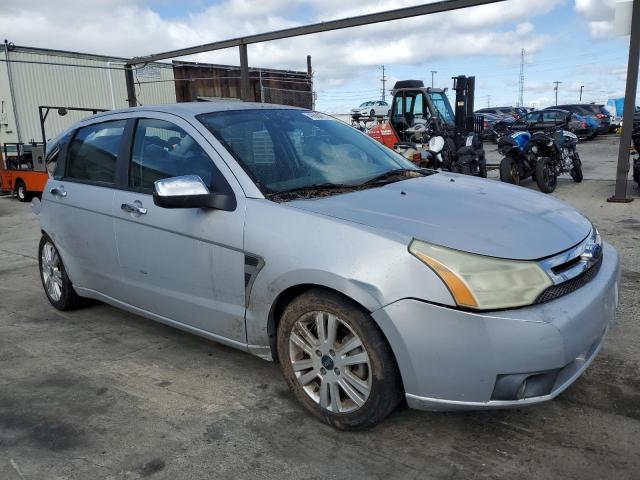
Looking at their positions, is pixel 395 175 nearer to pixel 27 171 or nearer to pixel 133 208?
pixel 133 208

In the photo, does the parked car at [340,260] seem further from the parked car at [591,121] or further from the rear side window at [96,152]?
the parked car at [591,121]

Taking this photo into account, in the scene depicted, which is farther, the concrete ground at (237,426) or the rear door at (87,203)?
the rear door at (87,203)

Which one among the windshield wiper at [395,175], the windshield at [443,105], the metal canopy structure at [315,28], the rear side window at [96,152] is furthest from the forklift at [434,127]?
the rear side window at [96,152]

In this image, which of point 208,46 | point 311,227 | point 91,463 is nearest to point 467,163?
point 208,46

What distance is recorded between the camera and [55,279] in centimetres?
462

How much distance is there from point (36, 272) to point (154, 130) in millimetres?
3436

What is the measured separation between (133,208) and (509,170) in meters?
7.97

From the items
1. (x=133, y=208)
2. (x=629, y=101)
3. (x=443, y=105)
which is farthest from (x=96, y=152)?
(x=443, y=105)

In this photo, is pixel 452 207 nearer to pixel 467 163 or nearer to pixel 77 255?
pixel 77 255

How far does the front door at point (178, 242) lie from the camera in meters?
2.98

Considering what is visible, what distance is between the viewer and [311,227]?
2.62 metres

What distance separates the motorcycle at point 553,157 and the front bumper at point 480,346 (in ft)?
25.3

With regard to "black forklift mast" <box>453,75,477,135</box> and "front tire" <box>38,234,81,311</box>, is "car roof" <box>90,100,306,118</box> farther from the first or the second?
"black forklift mast" <box>453,75,477,135</box>

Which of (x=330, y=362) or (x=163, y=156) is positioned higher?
(x=163, y=156)
